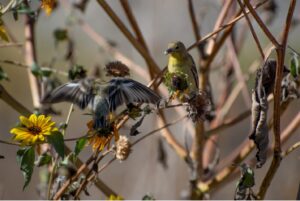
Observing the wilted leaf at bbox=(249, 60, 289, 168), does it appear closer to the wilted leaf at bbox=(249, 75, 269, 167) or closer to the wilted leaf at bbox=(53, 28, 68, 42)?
the wilted leaf at bbox=(249, 75, 269, 167)

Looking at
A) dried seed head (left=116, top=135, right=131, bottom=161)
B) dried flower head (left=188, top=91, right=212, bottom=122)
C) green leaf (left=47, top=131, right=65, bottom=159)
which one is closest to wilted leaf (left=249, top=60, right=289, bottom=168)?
dried flower head (left=188, top=91, right=212, bottom=122)

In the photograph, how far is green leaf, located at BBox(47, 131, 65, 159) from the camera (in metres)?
1.08

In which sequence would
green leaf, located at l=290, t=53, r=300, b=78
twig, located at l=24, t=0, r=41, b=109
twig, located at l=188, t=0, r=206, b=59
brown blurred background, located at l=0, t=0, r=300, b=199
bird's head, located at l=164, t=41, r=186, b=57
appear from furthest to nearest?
brown blurred background, located at l=0, t=0, r=300, b=199 < twig, located at l=24, t=0, r=41, b=109 < twig, located at l=188, t=0, r=206, b=59 < bird's head, located at l=164, t=41, r=186, b=57 < green leaf, located at l=290, t=53, r=300, b=78

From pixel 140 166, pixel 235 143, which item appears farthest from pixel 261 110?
pixel 235 143

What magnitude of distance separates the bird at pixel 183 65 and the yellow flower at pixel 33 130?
1.08ft

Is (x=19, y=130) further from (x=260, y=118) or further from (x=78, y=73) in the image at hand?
(x=260, y=118)

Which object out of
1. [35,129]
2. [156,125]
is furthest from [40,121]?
[156,125]

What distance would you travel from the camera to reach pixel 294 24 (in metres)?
2.06

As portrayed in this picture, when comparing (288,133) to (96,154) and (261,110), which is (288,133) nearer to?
(261,110)

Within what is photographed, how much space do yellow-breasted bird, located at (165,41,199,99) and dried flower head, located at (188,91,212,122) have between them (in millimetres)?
22

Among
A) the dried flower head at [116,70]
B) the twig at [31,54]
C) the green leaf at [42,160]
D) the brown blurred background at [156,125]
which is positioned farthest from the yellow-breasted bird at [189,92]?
the brown blurred background at [156,125]

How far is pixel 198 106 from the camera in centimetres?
126

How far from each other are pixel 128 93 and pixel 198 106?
173mm

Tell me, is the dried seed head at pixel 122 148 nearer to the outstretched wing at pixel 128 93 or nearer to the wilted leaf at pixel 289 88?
the outstretched wing at pixel 128 93
